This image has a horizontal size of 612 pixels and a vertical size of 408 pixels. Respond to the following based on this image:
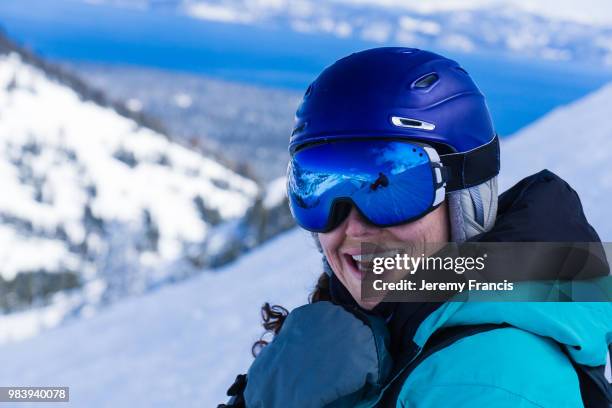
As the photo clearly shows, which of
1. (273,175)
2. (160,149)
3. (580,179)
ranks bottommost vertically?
(580,179)

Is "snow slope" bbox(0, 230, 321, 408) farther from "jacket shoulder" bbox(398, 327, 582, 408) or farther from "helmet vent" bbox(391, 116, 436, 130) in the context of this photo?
"jacket shoulder" bbox(398, 327, 582, 408)

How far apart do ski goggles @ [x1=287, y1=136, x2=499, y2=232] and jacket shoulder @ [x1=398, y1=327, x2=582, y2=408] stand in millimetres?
557

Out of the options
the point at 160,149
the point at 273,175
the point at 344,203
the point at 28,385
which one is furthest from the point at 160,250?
the point at 344,203

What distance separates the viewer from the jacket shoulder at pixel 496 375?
1337 mm

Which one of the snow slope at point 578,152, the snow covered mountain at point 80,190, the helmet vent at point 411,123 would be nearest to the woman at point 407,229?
the helmet vent at point 411,123

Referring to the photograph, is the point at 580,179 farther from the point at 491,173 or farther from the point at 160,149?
the point at 160,149

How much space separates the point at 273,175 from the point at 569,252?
632ft

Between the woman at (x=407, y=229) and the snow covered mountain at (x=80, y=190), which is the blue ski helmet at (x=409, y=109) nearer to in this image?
the woman at (x=407, y=229)

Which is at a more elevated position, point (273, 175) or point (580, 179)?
point (273, 175)

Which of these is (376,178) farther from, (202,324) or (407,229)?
(202,324)

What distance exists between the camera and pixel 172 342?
854 cm

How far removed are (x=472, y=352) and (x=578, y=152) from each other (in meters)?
9.26

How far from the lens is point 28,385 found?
868 centimetres

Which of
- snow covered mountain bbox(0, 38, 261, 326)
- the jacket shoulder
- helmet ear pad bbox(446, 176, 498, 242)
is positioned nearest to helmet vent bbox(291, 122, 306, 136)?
helmet ear pad bbox(446, 176, 498, 242)
